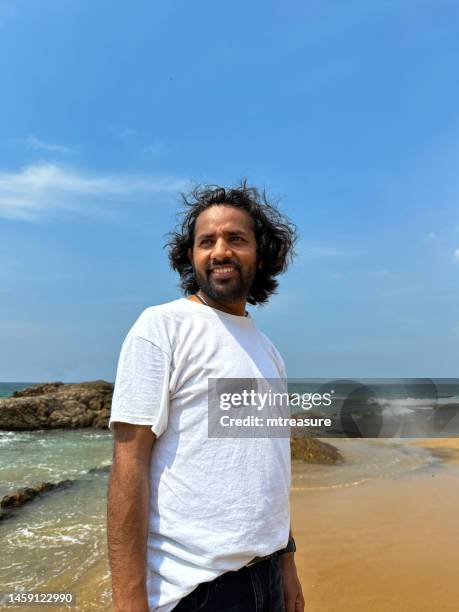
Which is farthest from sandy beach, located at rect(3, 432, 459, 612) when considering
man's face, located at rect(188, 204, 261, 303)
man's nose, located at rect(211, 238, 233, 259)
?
man's nose, located at rect(211, 238, 233, 259)

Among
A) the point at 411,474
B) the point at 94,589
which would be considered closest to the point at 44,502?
the point at 94,589

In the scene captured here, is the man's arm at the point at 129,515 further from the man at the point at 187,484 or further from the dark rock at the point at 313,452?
the dark rock at the point at 313,452

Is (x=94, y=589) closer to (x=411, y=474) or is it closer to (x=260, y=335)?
(x=260, y=335)

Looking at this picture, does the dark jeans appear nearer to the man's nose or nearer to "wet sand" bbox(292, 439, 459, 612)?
the man's nose

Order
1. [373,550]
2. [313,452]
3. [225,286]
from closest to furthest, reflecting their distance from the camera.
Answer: [225,286]
[373,550]
[313,452]

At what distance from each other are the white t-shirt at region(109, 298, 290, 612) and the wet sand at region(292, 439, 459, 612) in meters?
3.02

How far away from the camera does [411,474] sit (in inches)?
366

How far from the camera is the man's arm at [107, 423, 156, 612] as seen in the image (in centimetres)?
144

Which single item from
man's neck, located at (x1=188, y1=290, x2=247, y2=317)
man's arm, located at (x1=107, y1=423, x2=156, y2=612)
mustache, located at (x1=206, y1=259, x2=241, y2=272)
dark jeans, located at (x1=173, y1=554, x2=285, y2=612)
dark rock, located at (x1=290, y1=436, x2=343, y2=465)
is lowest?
dark rock, located at (x1=290, y1=436, x2=343, y2=465)

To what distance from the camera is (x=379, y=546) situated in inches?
208

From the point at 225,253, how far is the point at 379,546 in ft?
15.2

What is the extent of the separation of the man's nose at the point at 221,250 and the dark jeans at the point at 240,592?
1139mm

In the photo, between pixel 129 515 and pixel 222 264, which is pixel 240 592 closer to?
pixel 129 515

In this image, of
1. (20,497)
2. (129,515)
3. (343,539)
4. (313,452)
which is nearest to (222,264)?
(129,515)
